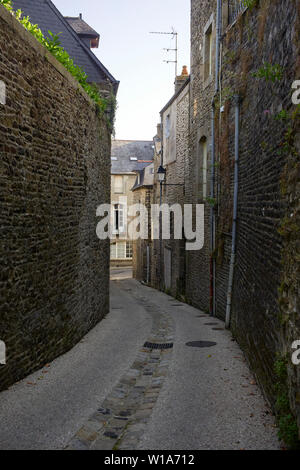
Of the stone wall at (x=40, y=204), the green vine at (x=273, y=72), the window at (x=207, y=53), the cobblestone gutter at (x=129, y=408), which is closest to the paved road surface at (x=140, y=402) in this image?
the cobblestone gutter at (x=129, y=408)

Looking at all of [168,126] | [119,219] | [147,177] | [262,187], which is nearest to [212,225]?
[262,187]

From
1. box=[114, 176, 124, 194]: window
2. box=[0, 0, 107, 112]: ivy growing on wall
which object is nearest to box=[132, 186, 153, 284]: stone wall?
box=[114, 176, 124, 194]: window

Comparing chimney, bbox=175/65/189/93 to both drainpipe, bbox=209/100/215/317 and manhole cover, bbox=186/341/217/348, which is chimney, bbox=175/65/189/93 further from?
manhole cover, bbox=186/341/217/348

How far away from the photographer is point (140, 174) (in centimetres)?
2784

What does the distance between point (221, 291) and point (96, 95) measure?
5.72 m

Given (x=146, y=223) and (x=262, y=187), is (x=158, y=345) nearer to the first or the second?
(x=262, y=187)

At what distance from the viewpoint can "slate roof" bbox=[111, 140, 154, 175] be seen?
36500 mm

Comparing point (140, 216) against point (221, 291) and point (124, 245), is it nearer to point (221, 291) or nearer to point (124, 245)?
point (124, 245)

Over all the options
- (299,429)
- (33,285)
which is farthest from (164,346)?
(299,429)

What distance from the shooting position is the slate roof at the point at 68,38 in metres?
12.9

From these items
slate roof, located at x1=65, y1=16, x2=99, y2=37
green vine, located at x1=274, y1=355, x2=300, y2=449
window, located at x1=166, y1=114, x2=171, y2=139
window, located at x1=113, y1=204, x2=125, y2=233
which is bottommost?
green vine, located at x1=274, y1=355, x2=300, y2=449

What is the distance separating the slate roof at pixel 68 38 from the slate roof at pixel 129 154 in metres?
22.7

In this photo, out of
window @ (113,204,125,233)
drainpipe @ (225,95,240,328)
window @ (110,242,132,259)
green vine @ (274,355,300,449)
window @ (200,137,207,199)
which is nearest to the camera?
green vine @ (274,355,300,449)

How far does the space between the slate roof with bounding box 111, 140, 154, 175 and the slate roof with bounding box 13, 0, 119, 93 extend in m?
22.7
